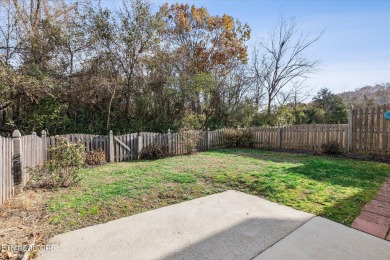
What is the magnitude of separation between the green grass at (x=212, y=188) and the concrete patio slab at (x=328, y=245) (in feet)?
1.44

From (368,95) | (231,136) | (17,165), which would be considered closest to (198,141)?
(231,136)

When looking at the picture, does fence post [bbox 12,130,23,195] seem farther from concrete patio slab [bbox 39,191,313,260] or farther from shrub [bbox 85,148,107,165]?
shrub [bbox 85,148,107,165]

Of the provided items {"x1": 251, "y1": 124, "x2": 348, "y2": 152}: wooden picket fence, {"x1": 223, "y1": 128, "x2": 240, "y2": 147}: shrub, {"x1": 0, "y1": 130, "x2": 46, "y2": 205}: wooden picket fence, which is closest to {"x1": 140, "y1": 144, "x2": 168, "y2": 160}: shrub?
{"x1": 0, "y1": 130, "x2": 46, "y2": 205}: wooden picket fence

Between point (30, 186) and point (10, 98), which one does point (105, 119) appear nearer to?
point (10, 98)

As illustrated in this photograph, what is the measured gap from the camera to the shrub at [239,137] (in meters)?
11.2

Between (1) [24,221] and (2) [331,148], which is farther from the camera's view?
(2) [331,148]

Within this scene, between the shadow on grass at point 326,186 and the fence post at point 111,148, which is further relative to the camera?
the fence post at point 111,148

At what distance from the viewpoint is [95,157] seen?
7.35 meters

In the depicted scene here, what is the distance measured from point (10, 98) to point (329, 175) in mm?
11271

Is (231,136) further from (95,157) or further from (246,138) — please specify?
(95,157)

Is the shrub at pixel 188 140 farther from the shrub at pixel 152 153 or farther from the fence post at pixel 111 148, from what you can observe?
the fence post at pixel 111 148

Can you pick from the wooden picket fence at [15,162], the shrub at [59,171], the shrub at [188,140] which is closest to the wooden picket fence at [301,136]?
the shrub at [188,140]

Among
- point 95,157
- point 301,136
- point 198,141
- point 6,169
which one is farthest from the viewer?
point 198,141

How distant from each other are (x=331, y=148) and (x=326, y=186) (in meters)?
4.76
